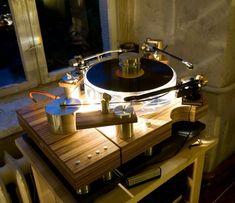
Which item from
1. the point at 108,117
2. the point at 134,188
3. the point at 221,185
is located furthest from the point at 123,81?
the point at 221,185

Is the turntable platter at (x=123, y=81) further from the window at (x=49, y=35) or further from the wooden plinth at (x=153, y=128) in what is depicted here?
the window at (x=49, y=35)

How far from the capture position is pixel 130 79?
0.85 m

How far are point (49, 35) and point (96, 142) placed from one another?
2.60ft

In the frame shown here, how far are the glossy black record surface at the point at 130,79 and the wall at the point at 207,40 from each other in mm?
305

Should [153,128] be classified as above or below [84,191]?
above

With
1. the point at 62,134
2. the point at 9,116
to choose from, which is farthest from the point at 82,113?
the point at 9,116

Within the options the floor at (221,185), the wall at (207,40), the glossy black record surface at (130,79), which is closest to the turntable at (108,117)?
the glossy black record surface at (130,79)

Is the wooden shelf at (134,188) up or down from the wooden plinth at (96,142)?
down

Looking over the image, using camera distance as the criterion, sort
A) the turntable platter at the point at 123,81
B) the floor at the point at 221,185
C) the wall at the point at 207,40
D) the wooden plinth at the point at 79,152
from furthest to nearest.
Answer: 1. the floor at the point at 221,185
2. the wall at the point at 207,40
3. the turntable platter at the point at 123,81
4. the wooden plinth at the point at 79,152

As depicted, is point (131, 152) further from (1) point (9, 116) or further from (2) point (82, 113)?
(1) point (9, 116)

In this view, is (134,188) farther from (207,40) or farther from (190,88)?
(207,40)

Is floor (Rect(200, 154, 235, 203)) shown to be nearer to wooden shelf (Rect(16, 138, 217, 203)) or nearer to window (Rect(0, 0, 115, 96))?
wooden shelf (Rect(16, 138, 217, 203))

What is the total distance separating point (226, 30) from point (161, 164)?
58cm

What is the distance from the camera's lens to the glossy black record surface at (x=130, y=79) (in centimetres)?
82
